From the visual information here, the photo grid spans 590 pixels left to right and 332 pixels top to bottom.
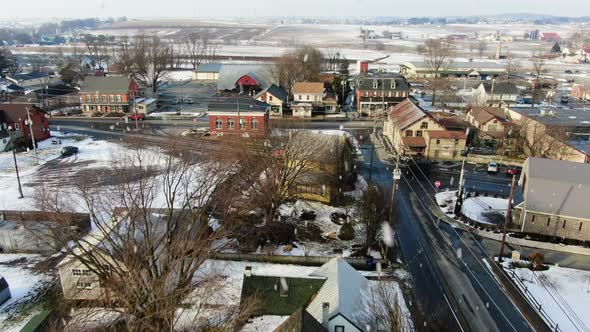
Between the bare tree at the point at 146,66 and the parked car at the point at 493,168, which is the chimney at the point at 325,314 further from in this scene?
the bare tree at the point at 146,66

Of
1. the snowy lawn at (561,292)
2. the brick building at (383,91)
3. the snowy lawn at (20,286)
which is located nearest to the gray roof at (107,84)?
the brick building at (383,91)

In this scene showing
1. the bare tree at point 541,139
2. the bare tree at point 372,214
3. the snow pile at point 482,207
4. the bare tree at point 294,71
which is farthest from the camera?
the bare tree at point 294,71

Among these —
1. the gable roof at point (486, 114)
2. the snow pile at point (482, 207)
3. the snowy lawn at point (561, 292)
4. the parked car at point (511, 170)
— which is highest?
the gable roof at point (486, 114)

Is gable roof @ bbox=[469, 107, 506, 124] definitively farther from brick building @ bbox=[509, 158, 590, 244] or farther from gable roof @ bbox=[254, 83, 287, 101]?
gable roof @ bbox=[254, 83, 287, 101]

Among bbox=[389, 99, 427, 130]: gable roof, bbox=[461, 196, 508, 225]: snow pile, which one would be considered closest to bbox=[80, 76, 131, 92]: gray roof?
bbox=[389, 99, 427, 130]: gable roof

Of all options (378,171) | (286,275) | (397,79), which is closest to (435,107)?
(397,79)

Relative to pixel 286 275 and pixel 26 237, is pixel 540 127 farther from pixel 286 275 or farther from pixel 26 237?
pixel 26 237
